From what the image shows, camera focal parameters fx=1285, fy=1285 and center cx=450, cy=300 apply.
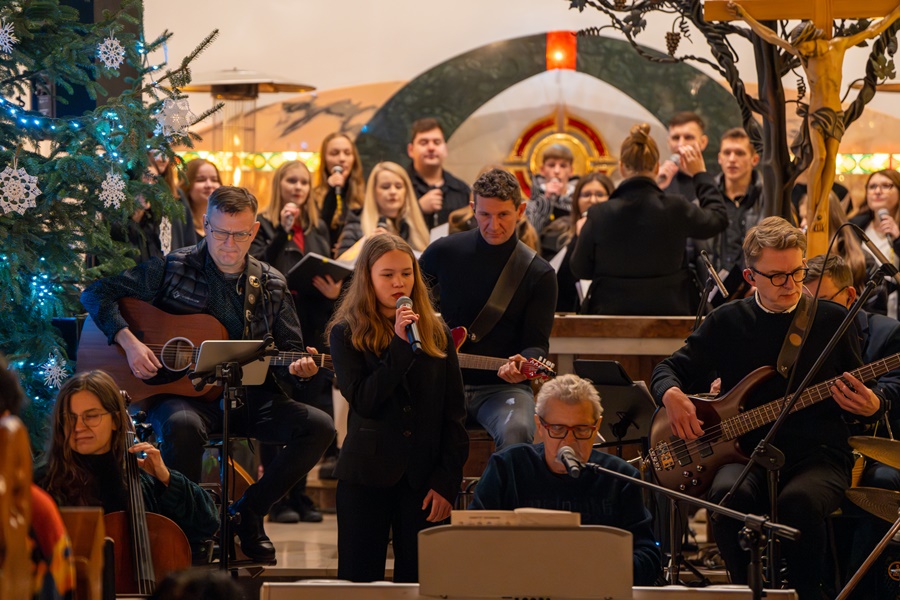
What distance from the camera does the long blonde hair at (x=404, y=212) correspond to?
23.3 ft

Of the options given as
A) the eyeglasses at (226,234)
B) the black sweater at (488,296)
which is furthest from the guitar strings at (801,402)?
the eyeglasses at (226,234)

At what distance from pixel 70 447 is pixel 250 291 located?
123 cm

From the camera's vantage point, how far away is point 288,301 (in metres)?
5.50

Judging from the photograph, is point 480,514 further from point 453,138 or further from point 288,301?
point 453,138

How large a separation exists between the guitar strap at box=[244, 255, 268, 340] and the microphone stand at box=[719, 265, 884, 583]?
2.08 meters

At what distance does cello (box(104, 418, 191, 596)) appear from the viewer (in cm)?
416

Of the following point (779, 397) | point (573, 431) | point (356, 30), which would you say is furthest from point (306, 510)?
point (356, 30)

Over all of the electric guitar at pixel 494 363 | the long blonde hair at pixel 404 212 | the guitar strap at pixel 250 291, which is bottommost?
the electric guitar at pixel 494 363

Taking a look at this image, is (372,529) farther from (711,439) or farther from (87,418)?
(711,439)

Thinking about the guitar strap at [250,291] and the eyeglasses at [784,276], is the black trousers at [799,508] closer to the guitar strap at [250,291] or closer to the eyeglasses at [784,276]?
the eyeglasses at [784,276]

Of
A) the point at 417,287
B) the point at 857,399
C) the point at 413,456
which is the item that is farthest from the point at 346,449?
the point at 857,399

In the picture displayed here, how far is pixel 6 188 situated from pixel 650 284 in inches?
121

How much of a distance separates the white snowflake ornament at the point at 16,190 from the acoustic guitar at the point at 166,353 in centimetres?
56

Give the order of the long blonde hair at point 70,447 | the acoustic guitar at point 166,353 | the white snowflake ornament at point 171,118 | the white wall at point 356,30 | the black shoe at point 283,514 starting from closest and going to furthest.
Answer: the long blonde hair at point 70,447 < the acoustic guitar at point 166,353 < the white snowflake ornament at point 171,118 < the black shoe at point 283,514 < the white wall at point 356,30
